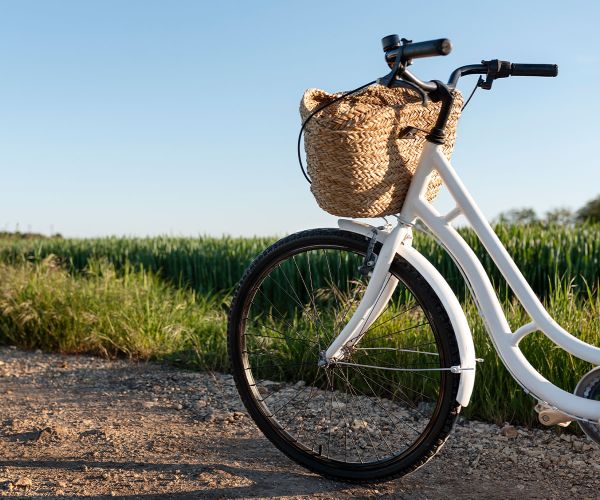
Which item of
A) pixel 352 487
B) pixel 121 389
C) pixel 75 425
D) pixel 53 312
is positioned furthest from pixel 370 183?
pixel 53 312

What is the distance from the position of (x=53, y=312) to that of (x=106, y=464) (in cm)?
355

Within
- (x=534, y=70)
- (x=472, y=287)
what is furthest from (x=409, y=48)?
(x=472, y=287)

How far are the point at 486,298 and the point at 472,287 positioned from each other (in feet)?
0.24

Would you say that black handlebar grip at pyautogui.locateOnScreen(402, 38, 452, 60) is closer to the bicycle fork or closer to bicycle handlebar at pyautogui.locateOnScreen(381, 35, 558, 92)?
bicycle handlebar at pyautogui.locateOnScreen(381, 35, 558, 92)

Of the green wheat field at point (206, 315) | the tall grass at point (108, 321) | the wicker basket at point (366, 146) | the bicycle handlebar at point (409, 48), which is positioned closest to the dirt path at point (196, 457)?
the green wheat field at point (206, 315)

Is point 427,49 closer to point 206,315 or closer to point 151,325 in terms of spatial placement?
point 151,325

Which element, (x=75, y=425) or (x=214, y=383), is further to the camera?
(x=214, y=383)

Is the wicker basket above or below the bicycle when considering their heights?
above

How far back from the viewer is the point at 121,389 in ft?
16.4

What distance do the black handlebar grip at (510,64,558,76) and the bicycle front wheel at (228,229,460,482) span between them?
38.2 inches

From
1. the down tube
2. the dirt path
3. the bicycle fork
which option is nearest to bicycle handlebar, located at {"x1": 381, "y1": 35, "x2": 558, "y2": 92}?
the down tube

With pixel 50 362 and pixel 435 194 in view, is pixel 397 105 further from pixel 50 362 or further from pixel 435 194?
pixel 50 362

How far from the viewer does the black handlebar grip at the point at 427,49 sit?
8.75ft

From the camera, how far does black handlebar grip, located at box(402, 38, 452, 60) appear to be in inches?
105
